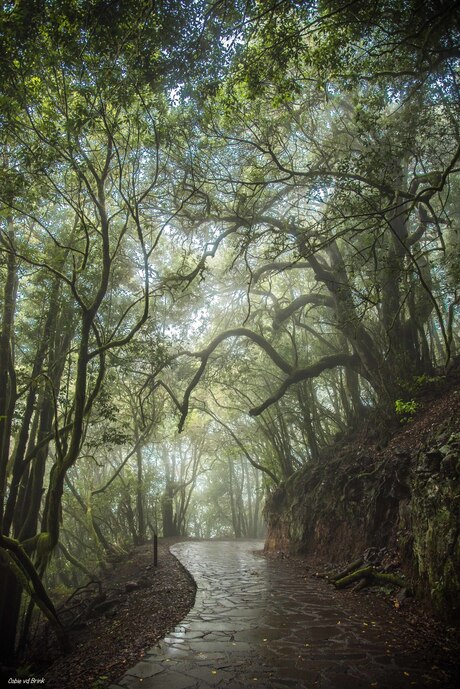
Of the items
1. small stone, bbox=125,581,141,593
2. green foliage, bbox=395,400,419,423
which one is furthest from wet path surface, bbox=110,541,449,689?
green foliage, bbox=395,400,419,423

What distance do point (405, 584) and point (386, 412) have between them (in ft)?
15.2

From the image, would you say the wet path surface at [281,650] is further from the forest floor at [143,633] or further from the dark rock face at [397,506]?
the dark rock face at [397,506]

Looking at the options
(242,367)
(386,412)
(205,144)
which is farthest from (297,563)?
(205,144)

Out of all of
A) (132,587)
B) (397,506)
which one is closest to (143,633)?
(132,587)

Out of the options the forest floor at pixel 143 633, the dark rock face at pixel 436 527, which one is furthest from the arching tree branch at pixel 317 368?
the dark rock face at pixel 436 527

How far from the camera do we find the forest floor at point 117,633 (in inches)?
143

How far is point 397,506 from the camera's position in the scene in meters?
6.37

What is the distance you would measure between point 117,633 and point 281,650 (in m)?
2.20

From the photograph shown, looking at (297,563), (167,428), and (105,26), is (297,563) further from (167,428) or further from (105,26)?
(167,428)

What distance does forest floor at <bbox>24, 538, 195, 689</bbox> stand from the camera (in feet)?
11.9

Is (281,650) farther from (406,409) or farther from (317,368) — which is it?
(317,368)

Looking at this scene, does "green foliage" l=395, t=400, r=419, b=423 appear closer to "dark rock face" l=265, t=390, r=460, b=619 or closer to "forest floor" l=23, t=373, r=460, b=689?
"forest floor" l=23, t=373, r=460, b=689

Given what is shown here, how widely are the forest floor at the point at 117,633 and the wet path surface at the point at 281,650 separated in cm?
22

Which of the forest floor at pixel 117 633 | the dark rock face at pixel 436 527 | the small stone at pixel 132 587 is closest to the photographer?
the forest floor at pixel 117 633
